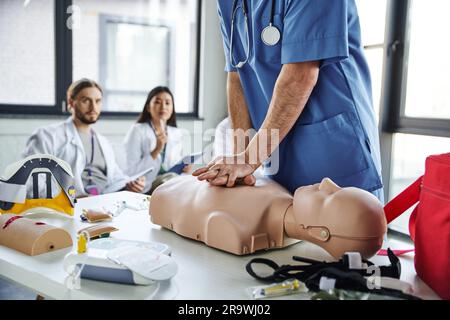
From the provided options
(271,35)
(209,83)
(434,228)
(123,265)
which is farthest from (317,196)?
(209,83)

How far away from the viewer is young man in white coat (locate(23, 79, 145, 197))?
2.90 m

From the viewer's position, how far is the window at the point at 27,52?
10.5ft

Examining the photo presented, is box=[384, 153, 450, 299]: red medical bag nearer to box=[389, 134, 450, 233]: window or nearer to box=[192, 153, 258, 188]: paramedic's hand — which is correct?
box=[192, 153, 258, 188]: paramedic's hand

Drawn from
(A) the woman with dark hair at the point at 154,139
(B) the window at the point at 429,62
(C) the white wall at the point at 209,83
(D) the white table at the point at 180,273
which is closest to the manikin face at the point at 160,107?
(A) the woman with dark hair at the point at 154,139

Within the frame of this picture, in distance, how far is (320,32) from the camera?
926 millimetres

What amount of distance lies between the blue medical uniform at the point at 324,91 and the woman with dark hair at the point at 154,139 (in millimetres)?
2416

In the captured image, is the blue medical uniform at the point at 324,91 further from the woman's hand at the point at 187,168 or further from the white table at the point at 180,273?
the woman's hand at the point at 187,168

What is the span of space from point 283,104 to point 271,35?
18 centimetres

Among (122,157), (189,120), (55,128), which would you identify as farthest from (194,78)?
(55,128)

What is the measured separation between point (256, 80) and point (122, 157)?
2.53 meters

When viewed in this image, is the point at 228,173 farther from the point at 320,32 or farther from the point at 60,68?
the point at 60,68

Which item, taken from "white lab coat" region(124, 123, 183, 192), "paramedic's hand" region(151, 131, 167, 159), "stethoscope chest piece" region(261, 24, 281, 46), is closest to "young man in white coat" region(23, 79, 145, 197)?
"white lab coat" region(124, 123, 183, 192)

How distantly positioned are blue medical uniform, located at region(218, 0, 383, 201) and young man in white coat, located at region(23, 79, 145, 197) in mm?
2051
